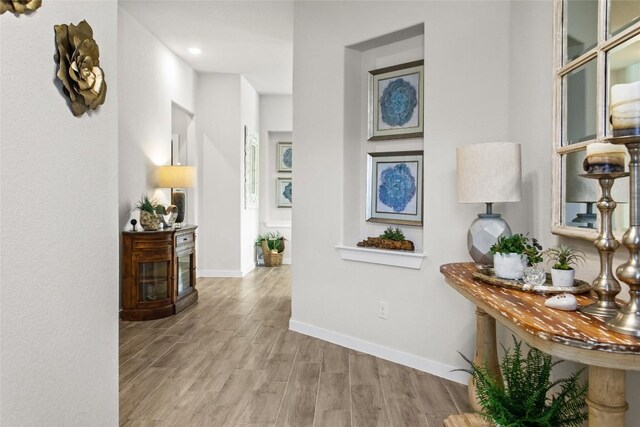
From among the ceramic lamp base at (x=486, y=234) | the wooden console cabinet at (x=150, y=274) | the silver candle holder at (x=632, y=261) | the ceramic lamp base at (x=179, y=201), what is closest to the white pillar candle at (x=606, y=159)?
the silver candle holder at (x=632, y=261)

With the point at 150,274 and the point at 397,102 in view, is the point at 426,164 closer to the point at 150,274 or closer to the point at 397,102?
the point at 397,102

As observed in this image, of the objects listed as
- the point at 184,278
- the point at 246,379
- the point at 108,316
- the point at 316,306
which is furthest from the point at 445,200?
the point at 184,278

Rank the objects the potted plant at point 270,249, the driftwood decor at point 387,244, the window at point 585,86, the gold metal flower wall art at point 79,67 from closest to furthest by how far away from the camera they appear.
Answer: the gold metal flower wall art at point 79,67
the window at point 585,86
the driftwood decor at point 387,244
the potted plant at point 270,249

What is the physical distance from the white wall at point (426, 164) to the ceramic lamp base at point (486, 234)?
51cm

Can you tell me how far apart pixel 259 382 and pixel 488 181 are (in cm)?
180

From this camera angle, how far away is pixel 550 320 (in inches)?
49.1

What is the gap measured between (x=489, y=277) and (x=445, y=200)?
1.03 meters

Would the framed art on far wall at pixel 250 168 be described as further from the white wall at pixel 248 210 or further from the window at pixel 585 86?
the window at pixel 585 86

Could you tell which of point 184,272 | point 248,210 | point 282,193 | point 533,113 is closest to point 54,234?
point 533,113

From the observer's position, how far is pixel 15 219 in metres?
1.18

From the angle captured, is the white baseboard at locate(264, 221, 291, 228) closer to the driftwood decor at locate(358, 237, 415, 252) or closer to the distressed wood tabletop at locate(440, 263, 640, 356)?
the driftwood decor at locate(358, 237, 415, 252)

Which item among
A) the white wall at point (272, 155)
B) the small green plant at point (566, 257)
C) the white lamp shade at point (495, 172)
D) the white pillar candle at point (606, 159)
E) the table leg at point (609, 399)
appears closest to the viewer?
the table leg at point (609, 399)

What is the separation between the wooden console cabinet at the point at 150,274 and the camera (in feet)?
13.3

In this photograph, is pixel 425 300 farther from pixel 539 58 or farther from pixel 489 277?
pixel 539 58
